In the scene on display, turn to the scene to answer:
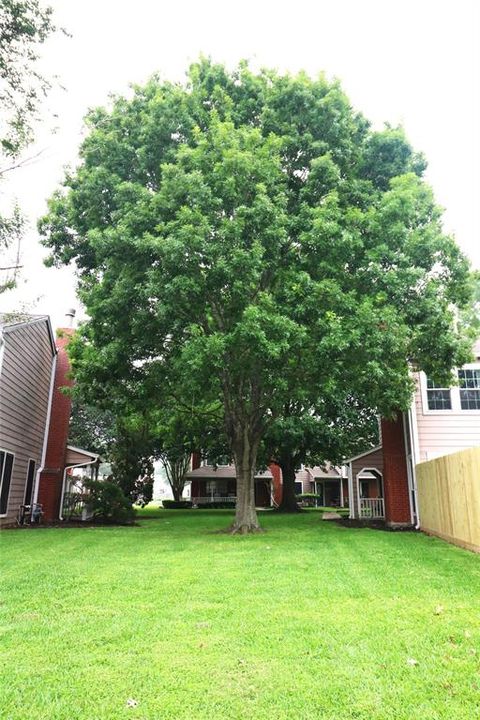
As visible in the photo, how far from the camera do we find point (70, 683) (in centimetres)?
355

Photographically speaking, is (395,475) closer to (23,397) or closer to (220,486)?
(23,397)

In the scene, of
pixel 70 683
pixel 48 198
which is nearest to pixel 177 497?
pixel 48 198

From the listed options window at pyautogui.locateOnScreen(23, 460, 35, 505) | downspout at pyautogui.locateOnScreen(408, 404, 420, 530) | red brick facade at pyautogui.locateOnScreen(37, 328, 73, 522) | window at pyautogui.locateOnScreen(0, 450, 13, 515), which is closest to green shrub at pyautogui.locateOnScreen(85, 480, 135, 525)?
red brick facade at pyautogui.locateOnScreen(37, 328, 73, 522)

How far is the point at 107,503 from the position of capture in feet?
59.6

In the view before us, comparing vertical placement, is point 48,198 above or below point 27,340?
above

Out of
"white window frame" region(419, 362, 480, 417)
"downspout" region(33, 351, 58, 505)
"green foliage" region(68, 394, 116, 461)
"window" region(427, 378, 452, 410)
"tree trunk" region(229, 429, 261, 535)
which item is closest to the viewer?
"tree trunk" region(229, 429, 261, 535)

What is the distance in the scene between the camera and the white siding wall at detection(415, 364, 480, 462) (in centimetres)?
1534

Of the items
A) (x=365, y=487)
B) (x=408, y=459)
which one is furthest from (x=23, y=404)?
(x=365, y=487)

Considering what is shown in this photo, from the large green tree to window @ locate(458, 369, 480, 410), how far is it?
2303mm

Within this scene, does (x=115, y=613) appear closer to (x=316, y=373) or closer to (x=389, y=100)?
(x=316, y=373)

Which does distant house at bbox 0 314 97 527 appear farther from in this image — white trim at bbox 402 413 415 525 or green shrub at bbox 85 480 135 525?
white trim at bbox 402 413 415 525

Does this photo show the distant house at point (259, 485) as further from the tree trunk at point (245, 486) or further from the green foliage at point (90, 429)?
the tree trunk at point (245, 486)

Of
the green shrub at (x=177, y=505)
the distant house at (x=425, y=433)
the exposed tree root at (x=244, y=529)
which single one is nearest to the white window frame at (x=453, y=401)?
the distant house at (x=425, y=433)

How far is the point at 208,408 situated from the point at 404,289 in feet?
28.8
